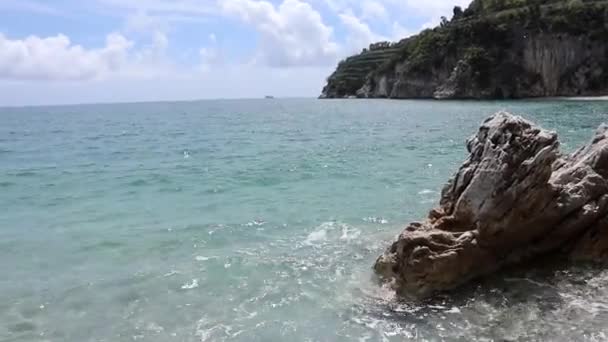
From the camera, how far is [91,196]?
23266mm

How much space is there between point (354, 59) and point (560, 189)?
7529 inches

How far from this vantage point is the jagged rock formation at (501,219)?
→ 1123cm

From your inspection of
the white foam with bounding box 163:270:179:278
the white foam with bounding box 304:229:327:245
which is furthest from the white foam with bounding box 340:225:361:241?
the white foam with bounding box 163:270:179:278

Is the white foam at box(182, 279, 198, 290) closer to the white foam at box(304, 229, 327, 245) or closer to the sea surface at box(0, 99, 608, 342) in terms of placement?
the sea surface at box(0, 99, 608, 342)

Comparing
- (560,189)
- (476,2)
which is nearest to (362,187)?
(560,189)

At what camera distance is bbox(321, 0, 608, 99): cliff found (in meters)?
120

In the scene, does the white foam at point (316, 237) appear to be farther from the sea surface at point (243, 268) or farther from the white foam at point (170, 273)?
the white foam at point (170, 273)

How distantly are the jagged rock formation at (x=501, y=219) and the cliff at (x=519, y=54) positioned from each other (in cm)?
12037

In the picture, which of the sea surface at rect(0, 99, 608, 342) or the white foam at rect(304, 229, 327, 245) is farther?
the white foam at rect(304, 229, 327, 245)

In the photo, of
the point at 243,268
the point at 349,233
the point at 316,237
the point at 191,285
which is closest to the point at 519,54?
the point at 349,233

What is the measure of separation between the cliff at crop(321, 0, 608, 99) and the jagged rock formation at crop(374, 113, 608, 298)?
120371 mm

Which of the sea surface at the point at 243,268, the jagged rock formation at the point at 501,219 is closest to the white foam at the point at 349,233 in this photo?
the sea surface at the point at 243,268

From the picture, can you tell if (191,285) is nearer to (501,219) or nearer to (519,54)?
(501,219)

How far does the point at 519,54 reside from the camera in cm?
12850
